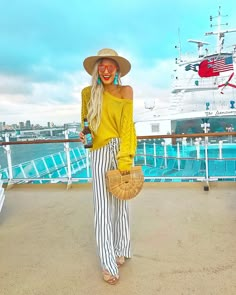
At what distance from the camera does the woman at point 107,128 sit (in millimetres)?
1294

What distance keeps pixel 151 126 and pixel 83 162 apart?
426cm

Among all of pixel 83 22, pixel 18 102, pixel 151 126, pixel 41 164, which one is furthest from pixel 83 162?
pixel 151 126

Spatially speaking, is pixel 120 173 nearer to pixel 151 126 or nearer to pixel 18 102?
pixel 18 102

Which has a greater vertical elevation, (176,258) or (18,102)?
(18,102)

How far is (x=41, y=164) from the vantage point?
16.7 feet

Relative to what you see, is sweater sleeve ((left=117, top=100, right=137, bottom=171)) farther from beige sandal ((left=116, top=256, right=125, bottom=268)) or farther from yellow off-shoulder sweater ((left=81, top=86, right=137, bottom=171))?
beige sandal ((left=116, top=256, right=125, bottom=268))

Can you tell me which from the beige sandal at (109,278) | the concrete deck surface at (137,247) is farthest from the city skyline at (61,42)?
the beige sandal at (109,278)

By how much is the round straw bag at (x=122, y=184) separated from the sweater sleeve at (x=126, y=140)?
4 cm

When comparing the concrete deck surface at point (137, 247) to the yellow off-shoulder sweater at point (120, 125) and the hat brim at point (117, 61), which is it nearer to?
the yellow off-shoulder sweater at point (120, 125)

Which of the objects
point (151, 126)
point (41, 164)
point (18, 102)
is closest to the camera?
point (41, 164)

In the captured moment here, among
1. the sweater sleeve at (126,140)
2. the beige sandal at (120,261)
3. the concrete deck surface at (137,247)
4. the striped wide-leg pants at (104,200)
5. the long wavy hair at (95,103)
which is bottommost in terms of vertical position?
the concrete deck surface at (137,247)

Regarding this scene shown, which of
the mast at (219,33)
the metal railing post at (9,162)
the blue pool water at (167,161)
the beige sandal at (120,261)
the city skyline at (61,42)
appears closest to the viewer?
the beige sandal at (120,261)

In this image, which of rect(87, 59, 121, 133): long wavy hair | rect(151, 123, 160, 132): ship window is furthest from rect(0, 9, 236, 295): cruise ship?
rect(151, 123, 160, 132): ship window

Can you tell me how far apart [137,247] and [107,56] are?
132 centimetres
